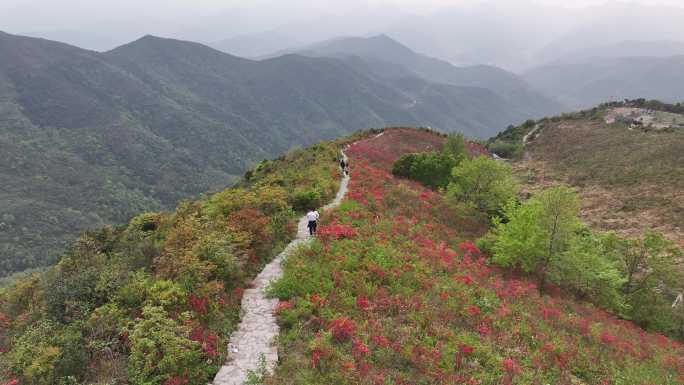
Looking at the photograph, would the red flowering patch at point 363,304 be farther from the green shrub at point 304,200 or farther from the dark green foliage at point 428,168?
the dark green foliage at point 428,168

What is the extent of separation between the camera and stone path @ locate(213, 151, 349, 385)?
34.5 ft

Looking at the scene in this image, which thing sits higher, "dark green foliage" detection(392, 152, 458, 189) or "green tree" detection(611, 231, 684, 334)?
"dark green foliage" detection(392, 152, 458, 189)

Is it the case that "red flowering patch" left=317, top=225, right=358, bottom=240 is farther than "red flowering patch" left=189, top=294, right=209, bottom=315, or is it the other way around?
"red flowering patch" left=317, top=225, right=358, bottom=240

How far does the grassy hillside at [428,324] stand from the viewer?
Answer: 11.1 m

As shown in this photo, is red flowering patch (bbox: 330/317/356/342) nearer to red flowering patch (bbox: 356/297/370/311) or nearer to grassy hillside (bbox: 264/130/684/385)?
grassy hillside (bbox: 264/130/684/385)

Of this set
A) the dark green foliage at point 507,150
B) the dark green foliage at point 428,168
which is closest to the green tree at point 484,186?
the dark green foliage at point 428,168

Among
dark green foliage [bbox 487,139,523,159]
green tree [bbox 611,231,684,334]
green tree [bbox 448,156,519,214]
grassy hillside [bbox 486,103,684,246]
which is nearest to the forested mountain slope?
green tree [bbox 611,231,684,334]

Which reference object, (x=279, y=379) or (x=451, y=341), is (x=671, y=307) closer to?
(x=451, y=341)

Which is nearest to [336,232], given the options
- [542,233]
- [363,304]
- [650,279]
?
[363,304]

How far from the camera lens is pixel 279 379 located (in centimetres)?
992

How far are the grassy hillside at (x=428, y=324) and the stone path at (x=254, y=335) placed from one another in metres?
0.39

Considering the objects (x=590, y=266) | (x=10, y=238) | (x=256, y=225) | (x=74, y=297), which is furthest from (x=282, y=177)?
(x=10, y=238)

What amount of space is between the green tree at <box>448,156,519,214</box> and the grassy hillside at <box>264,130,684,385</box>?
32.0ft

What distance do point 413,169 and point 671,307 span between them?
21575 mm
